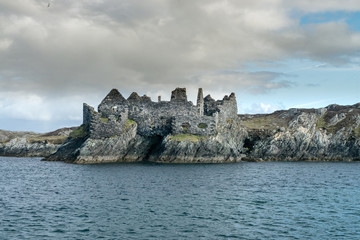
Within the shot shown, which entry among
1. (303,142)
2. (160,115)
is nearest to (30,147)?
(160,115)

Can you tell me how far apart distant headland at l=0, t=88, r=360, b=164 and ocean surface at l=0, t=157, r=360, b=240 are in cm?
2988

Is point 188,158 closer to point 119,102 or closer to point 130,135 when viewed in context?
point 130,135

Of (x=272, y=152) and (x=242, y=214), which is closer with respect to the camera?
(x=242, y=214)

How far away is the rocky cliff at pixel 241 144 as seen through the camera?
8875 cm

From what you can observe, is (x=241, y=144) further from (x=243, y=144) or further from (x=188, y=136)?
(x=188, y=136)

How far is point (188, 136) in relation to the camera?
9138 cm

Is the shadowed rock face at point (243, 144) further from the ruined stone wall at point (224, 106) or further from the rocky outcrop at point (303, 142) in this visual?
the ruined stone wall at point (224, 106)

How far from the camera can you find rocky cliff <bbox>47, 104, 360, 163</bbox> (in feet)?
291

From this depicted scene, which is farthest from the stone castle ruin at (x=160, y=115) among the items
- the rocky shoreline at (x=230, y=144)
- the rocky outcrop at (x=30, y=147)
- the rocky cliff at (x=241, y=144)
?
the rocky outcrop at (x=30, y=147)

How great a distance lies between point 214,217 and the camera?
33.0 metres

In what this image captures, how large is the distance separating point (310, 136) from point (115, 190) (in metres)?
78.1

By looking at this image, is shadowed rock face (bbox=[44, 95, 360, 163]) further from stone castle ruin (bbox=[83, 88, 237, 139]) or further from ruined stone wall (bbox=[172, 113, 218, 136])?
stone castle ruin (bbox=[83, 88, 237, 139])

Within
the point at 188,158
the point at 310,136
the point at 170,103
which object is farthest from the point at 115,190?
the point at 310,136

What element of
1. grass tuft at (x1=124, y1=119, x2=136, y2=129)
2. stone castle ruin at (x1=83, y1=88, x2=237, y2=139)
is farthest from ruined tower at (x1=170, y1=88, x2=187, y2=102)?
grass tuft at (x1=124, y1=119, x2=136, y2=129)
